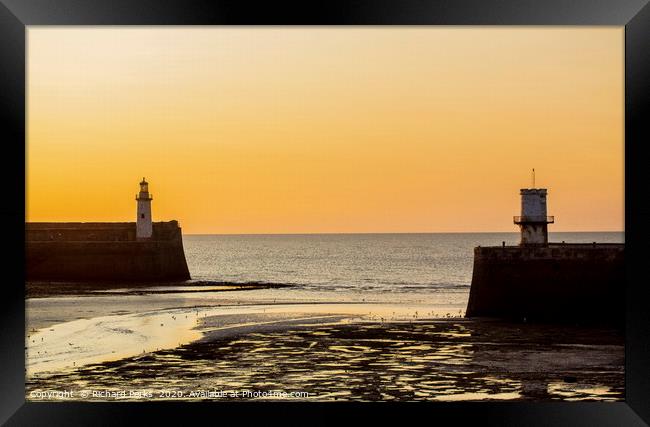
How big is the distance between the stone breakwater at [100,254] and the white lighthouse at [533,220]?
22032mm

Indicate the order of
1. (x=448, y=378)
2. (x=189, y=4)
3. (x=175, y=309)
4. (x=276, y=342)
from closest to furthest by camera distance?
(x=189, y=4), (x=448, y=378), (x=276, y=342), (x=175, y=309)

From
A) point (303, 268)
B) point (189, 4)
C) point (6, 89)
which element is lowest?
point (303, 268)

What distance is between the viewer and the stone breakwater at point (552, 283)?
22.7 meters

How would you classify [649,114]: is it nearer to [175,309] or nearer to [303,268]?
[175,309]

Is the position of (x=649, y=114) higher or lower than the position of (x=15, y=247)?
→ higher

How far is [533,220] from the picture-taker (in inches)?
979

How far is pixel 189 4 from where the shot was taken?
652cm

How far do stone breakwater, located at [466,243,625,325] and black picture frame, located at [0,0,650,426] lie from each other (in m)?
16.2

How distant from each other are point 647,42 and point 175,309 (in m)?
24.8

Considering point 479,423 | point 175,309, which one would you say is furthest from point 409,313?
point 479,423

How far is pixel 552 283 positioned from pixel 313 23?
17.9m

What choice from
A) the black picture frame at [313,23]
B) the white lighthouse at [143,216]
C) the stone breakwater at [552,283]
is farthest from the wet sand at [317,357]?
the white lighthouse at [143,216]

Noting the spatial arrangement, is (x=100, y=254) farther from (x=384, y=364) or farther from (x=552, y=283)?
(x=384, y=364)

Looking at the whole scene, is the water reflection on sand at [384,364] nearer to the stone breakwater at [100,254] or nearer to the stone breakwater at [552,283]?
Result: the stone breakwater at [552,283]
